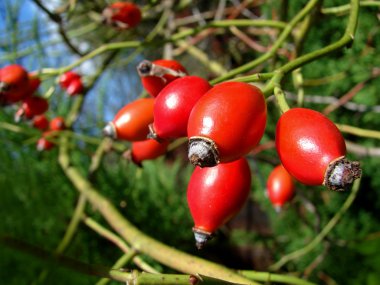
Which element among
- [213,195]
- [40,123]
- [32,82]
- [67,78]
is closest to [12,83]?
[32,82]

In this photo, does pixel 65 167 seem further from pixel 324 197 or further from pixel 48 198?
pixel 324 197

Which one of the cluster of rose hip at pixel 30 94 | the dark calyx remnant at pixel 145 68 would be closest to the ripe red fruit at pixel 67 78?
the cluster of rose hip at pixel 30 94

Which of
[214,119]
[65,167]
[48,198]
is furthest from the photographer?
[48,198]

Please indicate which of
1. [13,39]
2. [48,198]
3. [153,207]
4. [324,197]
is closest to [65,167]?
[48,198]

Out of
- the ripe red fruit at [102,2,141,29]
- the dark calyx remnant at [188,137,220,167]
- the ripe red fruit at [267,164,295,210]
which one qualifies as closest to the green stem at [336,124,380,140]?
the ripe red fruit at [267,164,295,210]

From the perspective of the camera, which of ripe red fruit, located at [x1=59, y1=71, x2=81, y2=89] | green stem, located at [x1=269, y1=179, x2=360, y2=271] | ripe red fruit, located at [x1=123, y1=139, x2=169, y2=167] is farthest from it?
ripe red fruit, located at [x1=59, y1=71, x2=81, y2=89]

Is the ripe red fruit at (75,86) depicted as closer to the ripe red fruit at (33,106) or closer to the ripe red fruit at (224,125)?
the ripe red fruit at (33,106)

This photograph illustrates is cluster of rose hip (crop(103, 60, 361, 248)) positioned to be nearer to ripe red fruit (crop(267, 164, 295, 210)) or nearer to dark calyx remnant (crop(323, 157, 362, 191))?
dark calyx remnant (crop(323, 157, 362, 191))
